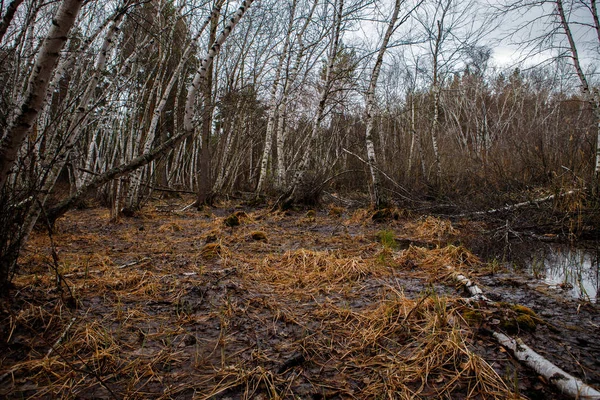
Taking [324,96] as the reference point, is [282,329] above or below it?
below

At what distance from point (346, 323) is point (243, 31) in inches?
506

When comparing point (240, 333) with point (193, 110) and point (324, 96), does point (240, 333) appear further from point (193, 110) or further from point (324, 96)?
point (324, 96)

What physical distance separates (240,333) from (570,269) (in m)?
3.91

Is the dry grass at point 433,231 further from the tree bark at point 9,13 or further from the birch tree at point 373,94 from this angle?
A: the tree bark at point 9,13

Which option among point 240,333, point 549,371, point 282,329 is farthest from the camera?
point 282,329

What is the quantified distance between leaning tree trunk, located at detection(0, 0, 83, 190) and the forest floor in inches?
26.5

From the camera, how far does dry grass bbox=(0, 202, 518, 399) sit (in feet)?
5.27

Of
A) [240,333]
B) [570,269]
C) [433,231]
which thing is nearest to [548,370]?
[240,333]

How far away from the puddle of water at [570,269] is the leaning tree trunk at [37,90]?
4228 mm

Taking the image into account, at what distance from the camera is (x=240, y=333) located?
2.15 m

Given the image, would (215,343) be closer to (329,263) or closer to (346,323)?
(346,323)

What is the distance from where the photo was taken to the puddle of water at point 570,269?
293 cm

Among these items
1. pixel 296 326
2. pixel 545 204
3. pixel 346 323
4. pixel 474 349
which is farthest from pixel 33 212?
pixel 545 204

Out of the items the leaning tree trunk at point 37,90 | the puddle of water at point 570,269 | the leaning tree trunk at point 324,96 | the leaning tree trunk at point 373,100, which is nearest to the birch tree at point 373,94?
the leaning tree trunk at point 373,100
